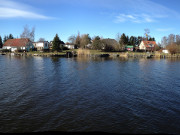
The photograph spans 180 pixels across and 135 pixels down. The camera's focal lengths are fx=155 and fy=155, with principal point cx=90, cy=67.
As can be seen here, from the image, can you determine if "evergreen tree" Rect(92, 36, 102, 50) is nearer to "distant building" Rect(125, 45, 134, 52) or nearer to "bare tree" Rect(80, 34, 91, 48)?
"bare tree" Rect(80, 34, 91, 48)

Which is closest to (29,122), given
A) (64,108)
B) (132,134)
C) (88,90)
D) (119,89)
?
(64,108)

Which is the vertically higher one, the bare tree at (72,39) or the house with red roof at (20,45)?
the bare tree at (72,39)

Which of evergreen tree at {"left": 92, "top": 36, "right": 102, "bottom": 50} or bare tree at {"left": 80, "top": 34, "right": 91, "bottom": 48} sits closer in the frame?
evergreen tree at {"left": 92, "top": 36, "right": 102, "bottom": 50}

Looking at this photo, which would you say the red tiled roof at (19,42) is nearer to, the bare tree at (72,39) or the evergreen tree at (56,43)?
the evergreen tree at (56,43)

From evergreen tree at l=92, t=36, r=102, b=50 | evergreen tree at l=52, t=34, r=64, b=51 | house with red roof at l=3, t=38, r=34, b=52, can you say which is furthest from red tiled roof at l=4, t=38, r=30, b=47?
evergreen tree at l=92, t=36, r=102, b=50

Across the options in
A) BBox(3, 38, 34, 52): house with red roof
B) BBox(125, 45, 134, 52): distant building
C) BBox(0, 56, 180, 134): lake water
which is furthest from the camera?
BBox(125, 45, 134, 52): distant building

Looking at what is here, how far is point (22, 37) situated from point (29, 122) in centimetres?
10431

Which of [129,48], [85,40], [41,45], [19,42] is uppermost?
[85,40]

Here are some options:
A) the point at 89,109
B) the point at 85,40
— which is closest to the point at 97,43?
the point at 85,40

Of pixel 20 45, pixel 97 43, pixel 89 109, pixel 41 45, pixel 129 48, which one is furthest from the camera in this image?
pixel 129 48

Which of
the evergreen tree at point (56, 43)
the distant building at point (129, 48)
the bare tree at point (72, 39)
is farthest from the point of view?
the bare tree at point (72, 39)

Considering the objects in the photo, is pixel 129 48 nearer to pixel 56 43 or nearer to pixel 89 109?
pixel 56 43

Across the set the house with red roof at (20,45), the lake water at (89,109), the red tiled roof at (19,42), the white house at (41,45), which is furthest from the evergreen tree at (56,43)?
the lake water at (89,109)

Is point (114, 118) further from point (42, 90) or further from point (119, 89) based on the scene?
point (42, 90)
